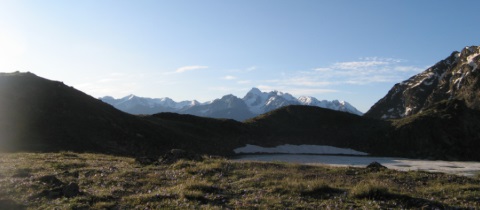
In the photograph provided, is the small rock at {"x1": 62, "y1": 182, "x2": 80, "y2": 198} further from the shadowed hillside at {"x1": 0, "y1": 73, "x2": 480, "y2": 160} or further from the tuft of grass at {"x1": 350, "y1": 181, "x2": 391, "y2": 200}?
the shadowed hillside at {"x1": 0, "y1": 73, "x2": 480, "y2": 160}

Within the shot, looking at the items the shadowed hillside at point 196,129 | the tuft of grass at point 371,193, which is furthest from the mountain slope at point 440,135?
the tuft of grass at point 371,193

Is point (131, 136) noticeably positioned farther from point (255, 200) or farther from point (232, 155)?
point (255, 200)

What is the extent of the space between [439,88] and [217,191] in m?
174

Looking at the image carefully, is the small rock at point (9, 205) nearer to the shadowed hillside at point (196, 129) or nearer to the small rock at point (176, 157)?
the small rock at point (176, 157)

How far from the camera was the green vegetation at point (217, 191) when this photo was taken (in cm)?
1285

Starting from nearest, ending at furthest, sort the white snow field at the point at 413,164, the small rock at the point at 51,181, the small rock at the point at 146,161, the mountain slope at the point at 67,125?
the small rock at the point at 51,181
the small rock at the point at 146,161
the white snow field at the point at 413,164
the mountain slope at the point at 67,125

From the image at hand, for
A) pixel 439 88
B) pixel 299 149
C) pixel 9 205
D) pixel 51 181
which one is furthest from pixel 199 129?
pixel 439 88

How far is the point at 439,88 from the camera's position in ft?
539

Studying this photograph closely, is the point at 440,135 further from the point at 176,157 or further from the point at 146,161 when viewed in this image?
the point at 146,161

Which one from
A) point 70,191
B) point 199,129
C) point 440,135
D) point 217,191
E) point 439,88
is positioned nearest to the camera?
point 70,191

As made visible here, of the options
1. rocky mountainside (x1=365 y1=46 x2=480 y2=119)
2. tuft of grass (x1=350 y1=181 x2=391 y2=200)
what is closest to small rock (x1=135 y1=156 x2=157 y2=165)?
tuft of grass (x1=350 y1=181 x2=391 y2=200)

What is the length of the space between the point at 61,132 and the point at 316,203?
44396 millimetres

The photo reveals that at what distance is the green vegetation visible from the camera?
1285 cm

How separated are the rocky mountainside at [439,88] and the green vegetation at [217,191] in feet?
434
